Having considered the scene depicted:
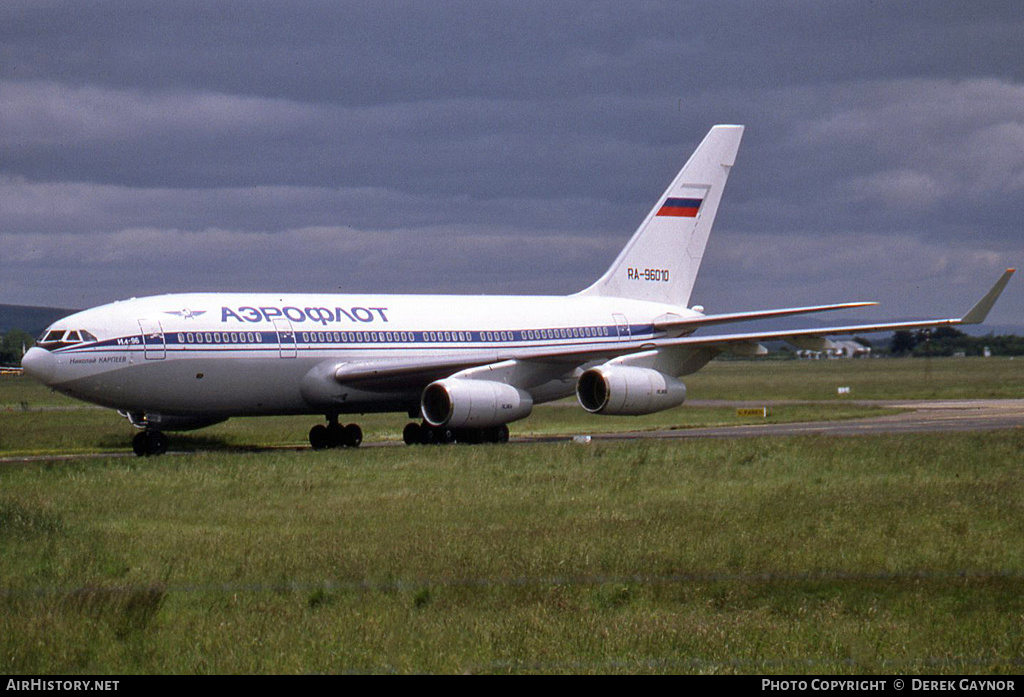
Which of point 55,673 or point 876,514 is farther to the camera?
point 876,514

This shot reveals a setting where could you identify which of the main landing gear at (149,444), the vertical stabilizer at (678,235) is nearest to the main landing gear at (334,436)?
the main landing gear at (149,444)

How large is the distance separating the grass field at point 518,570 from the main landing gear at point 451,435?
402 inches

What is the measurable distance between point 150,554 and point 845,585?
7.43 m

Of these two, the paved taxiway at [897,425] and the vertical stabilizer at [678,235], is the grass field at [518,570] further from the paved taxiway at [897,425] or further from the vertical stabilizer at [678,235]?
the vertical stabilizer at [678,235]

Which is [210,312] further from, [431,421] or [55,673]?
[55,673]

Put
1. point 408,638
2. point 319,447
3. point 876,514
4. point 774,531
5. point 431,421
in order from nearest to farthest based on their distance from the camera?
point 408,638
point 774,531
point 876,514
point 431,421
point 319,447

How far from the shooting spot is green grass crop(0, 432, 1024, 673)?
10.9m

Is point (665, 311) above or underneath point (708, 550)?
above

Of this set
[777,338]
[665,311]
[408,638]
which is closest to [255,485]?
[408,638]

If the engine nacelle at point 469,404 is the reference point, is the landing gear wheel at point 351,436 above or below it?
below

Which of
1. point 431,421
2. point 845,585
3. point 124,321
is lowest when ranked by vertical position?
point 845,585

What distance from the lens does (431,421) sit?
32719mm

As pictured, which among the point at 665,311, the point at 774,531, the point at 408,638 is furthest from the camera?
the point at 665,311

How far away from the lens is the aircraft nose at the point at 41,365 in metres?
29.1
